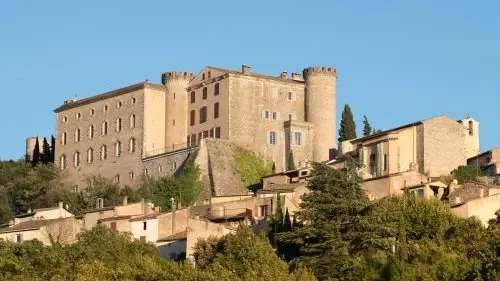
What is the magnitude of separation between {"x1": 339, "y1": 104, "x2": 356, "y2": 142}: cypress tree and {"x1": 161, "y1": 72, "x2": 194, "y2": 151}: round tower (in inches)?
356

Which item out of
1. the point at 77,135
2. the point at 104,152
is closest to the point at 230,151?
the point at 104,152

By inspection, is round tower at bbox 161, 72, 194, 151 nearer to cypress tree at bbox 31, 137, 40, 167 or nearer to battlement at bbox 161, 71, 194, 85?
battlement at bbox 161, 71, 194, 85

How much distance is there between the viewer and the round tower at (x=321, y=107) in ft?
312

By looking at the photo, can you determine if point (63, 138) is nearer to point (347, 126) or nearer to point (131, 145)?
point (131, 145)

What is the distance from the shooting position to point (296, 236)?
66.9 meters

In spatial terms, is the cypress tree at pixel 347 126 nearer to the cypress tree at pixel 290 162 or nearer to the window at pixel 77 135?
the cypress tree at pixel 290 162

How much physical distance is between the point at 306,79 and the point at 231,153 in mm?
7274

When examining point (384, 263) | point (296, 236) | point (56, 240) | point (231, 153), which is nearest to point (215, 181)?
point (231, 153)

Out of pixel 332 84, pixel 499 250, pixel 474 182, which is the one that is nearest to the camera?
pixel 499 250

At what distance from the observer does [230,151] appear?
93.3 metres

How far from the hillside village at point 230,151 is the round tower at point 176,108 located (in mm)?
58

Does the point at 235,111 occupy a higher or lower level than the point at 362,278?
higher

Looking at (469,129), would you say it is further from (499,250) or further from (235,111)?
(499,250)

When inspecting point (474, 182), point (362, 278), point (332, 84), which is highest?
point (332, 84)
